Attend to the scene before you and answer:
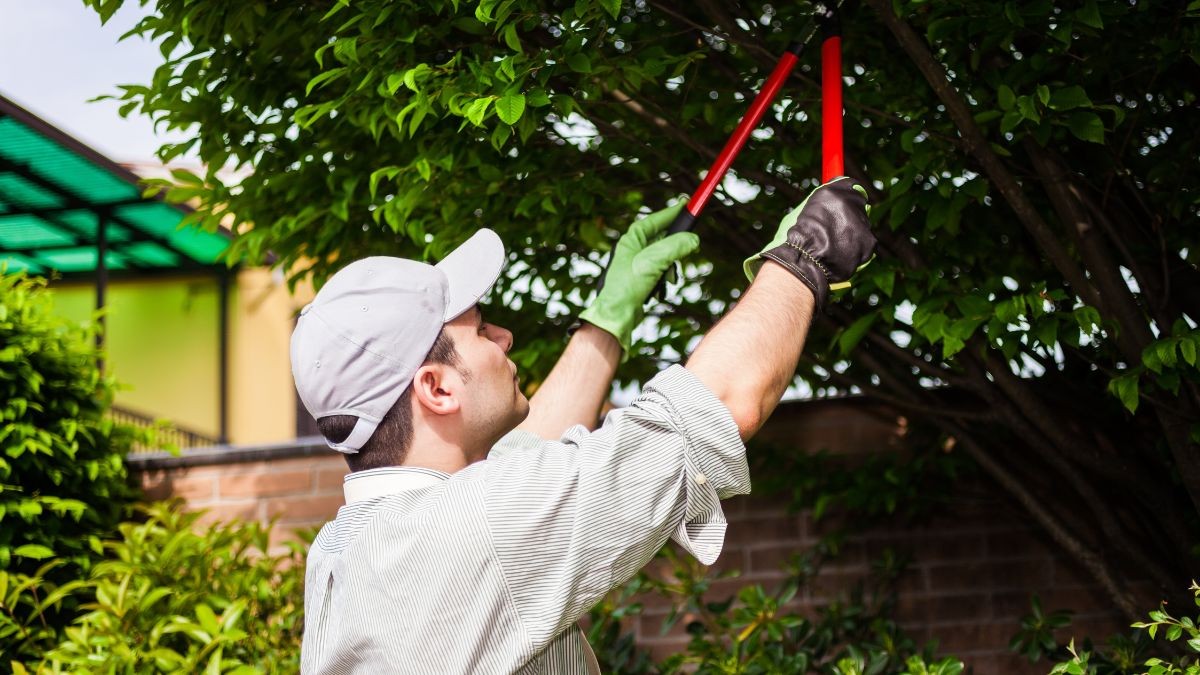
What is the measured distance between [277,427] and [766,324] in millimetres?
12830

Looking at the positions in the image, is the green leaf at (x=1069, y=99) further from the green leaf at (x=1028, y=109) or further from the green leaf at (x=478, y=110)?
the green leaf at (x=478, y=110)

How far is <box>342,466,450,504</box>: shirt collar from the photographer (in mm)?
1919

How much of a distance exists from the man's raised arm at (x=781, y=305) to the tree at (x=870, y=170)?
63 cm

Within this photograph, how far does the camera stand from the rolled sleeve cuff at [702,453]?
1.64m

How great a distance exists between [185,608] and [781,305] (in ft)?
9.46

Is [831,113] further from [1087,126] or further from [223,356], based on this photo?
[223,356]

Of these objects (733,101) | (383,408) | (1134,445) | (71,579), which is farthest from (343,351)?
(71,579)

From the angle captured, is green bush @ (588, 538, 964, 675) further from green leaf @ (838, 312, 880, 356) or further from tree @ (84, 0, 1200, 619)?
green leaf @ (838, 312, 880, 356)

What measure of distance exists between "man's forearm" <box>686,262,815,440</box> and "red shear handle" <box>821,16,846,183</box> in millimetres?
383

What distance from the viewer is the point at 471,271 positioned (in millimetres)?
2086

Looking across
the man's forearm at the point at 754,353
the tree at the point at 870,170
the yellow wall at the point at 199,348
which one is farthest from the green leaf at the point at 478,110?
the yellow wall at the point at 199,348

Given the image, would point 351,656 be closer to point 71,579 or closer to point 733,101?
point 733,101

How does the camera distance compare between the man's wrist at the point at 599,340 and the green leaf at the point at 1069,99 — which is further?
the man's wrist at the point at 599,340

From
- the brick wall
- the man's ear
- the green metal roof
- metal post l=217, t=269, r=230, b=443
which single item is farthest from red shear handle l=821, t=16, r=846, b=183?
metal post l=217, t=269, r=230, b=443
